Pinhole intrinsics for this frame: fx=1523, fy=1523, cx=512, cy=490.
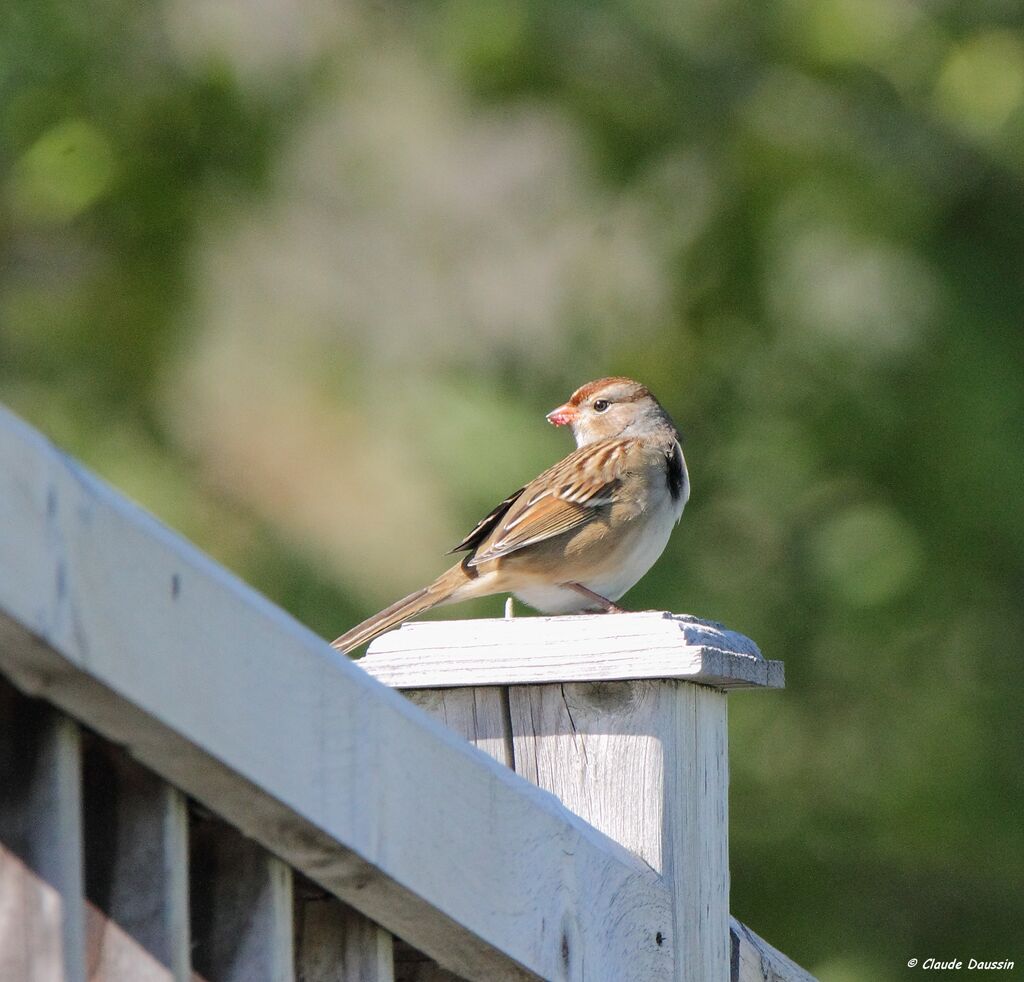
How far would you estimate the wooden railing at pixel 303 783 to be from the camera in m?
1.02

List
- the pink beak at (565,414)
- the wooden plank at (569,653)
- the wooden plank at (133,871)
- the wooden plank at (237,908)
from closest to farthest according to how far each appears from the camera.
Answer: the wooden plank at (133,871)
the wooden plank at (237,908)
the wooden plank at (569,653)
the pink beak at (565,414)

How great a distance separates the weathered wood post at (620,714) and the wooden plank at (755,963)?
0.08 meters

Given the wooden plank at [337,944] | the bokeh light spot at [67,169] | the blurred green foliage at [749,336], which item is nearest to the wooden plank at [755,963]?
the wooden plank at [337,944]

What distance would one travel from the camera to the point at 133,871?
1.15 metres

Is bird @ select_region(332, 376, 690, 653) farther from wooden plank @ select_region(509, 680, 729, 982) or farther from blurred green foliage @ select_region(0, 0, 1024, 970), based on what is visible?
wooden plank @ select_region(509, 680, 729, 982)

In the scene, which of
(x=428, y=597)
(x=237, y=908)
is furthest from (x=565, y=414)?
(x=237, y=908)

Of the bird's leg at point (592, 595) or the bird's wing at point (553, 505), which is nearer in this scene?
the bird's leg at point (592, 595)

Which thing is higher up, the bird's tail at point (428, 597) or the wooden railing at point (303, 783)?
the bird's tail at point (428, 597)

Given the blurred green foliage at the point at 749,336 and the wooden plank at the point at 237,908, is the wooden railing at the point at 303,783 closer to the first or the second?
the wooden plank at the point at 237,908

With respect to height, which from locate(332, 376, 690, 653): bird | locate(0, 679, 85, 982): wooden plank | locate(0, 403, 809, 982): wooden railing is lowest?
locate(0, 679, 85, 982): wooden plank

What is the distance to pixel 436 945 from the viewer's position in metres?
1.47

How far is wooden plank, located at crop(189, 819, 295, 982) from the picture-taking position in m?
1.25

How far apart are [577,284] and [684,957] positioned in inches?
148

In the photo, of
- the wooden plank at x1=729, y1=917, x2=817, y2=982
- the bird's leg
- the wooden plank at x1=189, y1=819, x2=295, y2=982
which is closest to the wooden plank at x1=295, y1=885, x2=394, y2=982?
the wooden plank at x1=189, y1=819, x2=295, y2=982
